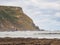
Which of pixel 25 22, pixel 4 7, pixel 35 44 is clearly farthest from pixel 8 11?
pixel 35 44

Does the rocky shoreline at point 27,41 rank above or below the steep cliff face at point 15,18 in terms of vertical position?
above

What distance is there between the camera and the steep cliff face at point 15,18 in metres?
36.7

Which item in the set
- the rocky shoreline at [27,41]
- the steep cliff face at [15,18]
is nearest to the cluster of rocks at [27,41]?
the rocky shoreline at [27,41]

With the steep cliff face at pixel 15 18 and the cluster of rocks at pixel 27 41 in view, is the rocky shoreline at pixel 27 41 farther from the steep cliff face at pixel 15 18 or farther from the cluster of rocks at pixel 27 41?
the steep cliff face at pixel 15 18

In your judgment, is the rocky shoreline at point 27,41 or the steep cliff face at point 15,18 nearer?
the rocky shoreline at point 27,41

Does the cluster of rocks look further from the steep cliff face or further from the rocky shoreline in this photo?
the steep cliff face

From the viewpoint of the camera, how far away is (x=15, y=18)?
39.7 m

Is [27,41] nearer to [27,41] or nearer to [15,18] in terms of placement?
[27,41]

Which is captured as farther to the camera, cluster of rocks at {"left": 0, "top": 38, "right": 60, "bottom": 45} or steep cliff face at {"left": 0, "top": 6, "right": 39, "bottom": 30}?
steep cliff face at {"left": 0, "top": 6, "right": 39, "bottom": 30}

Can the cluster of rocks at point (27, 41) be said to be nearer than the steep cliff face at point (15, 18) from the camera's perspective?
Yes

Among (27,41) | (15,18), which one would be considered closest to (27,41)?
(27,41)

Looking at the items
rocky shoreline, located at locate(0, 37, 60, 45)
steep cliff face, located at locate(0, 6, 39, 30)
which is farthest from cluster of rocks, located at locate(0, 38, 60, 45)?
A: steep cliff face, located at locate(0, 6, 39, 30)

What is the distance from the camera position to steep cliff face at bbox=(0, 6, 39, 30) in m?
36.7

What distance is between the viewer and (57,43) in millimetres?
4305
